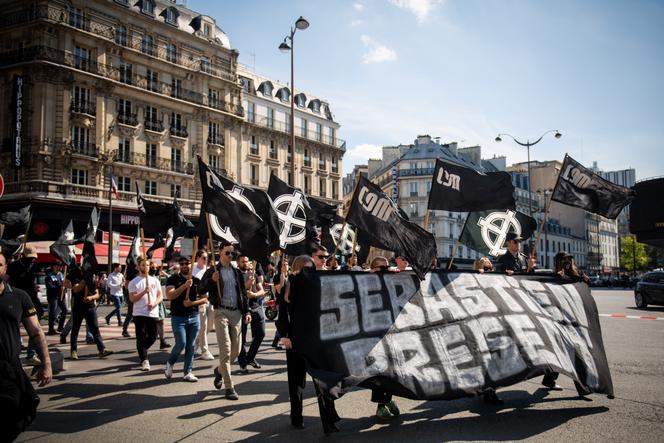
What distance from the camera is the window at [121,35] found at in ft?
129

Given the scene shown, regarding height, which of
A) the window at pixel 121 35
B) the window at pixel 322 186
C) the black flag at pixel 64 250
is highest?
the window at pixel 121 35

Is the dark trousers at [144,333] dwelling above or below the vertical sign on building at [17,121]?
below

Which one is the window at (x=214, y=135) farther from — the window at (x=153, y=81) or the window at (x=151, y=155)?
the window at (x=153, y=81)

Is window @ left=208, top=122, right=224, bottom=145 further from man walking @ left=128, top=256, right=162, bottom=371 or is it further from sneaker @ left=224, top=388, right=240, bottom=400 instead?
sneaker @ left=224, top=388, right=240, bottom=400

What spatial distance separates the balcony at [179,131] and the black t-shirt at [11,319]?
1621 inches

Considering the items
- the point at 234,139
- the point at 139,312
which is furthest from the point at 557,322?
the point at 234,139

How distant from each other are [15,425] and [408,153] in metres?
75.7

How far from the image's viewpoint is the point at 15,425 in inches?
141

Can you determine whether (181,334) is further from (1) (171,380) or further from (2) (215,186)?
(2) (215,186)

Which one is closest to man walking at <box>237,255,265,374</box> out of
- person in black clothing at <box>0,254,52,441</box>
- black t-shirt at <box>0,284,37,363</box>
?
person in black clothing at <box>0,254,52,441</box>

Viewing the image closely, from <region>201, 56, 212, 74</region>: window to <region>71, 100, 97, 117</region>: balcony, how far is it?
10980mm

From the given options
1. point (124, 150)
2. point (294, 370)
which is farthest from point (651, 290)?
point (124, 150)

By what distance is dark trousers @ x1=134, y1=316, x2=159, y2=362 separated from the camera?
8.95m

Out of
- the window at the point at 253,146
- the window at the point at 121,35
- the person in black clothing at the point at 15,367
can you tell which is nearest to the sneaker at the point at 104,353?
the person in black clothing at the point at 15,367
